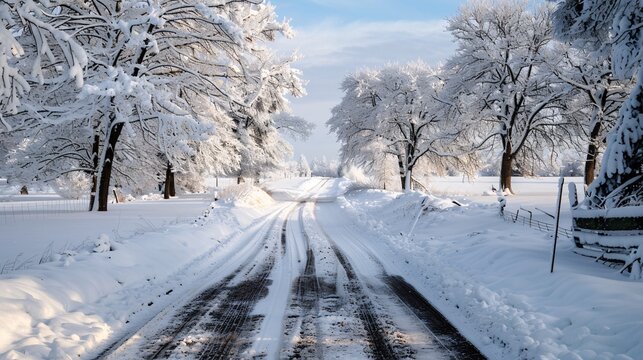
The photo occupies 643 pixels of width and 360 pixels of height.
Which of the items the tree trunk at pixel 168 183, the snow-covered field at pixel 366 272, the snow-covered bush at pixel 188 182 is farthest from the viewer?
the snow-covered bush at pixel 188 182

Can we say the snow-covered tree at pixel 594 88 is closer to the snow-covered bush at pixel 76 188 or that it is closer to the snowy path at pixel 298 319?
the snowy path at pixel 298 319

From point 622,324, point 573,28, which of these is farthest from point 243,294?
point 573,28

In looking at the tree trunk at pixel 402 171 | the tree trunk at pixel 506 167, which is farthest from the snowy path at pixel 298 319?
the tree trunk at pixel 402 171

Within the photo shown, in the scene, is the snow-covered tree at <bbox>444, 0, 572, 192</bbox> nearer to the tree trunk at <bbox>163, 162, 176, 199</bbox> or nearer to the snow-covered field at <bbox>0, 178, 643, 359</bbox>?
the snow-covered field at <bbox>0, 178, 643, 359</bbox>

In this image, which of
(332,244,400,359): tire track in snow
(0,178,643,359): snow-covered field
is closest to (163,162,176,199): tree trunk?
(0,178,643,359): snow-covered field

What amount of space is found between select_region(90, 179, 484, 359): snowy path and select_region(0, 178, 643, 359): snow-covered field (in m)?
0.25

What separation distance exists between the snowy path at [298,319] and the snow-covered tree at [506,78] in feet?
62.3

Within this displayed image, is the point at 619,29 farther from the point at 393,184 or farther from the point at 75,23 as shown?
the point at 393,184

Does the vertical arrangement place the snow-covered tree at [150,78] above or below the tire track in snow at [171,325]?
above

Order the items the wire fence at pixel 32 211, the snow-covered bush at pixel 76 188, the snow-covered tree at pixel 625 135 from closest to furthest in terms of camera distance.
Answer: the snow-covered tree at pixel 625 135
the wire fence at pixel 32 211
the snow-covered bush at pixel 76 188

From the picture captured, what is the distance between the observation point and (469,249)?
1041 centimetres

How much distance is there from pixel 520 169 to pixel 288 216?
1810 centimetres

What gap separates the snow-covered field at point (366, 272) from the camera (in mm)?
4980

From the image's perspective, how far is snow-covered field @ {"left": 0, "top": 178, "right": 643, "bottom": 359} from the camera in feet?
16.3
